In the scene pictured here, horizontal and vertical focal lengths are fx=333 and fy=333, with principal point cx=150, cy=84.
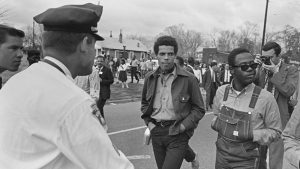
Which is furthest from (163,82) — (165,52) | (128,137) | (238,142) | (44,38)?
(128,137)

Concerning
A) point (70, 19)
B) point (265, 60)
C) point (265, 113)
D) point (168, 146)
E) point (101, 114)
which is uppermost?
point (70, 19)

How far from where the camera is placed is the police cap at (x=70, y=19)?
1.38m

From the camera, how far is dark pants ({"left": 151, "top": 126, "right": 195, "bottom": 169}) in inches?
140

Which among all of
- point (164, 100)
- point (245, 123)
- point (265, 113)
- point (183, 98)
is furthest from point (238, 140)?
point (164, 100)

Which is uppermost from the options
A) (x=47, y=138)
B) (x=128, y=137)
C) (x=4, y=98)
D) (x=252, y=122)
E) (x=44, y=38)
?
(x=44, y=38)

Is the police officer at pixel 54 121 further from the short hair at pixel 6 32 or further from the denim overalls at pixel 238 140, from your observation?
the short hair at pixel 6 32

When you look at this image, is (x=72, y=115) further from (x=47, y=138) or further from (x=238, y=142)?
(x=238, y=142)

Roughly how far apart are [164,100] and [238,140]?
0.98 meters

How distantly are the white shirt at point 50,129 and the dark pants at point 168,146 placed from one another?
2335 millimetres

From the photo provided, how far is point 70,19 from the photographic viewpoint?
138 cm

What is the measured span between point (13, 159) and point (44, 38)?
51cm

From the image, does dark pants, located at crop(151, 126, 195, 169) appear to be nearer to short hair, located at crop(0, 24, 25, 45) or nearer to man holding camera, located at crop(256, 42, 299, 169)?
man holding camera, located at crop(256, 42, 299, 169)

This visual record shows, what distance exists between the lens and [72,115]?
1203 mm

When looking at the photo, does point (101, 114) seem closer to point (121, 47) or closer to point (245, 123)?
point (245, 123)
